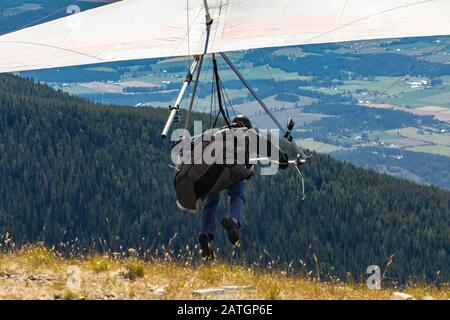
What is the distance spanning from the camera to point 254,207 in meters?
190

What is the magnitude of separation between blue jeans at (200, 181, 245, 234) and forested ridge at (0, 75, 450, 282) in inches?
5907

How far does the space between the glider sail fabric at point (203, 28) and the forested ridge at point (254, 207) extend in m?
147

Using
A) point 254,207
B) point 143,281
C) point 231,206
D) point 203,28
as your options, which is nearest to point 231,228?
point 231,206

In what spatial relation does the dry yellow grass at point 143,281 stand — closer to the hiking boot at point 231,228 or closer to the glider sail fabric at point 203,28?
the hiking boot at point 231,228

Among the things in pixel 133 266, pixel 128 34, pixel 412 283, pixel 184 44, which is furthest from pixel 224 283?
pixel 128 34

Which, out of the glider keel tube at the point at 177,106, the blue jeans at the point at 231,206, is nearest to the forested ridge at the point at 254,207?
the glider keel tube at the point at 177,106

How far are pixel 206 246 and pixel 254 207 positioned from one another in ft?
584

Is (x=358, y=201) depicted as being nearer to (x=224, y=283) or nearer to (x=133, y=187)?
(x=133, y=187)

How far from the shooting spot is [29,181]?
7333 inches

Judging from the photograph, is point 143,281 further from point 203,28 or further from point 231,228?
point 203,28

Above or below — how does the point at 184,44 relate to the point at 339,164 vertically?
above

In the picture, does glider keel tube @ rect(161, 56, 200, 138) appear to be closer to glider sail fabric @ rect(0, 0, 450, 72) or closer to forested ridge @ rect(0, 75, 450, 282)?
glider sail fabric @ rect(0, 0, 450, 72)

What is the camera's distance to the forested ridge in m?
171

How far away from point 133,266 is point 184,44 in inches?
189
